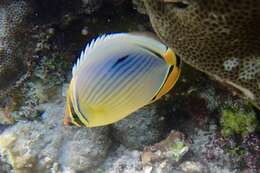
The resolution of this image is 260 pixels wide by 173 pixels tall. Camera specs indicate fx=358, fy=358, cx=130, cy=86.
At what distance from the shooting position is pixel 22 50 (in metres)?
3.60

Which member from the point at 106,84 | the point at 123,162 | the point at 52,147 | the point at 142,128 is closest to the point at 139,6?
the point at 142,128

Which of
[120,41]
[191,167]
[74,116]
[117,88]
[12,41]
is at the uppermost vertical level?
[120,41]

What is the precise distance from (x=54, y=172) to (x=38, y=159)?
0.70 feet

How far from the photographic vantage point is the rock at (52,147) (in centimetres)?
361

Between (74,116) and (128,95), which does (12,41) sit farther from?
(128,95)

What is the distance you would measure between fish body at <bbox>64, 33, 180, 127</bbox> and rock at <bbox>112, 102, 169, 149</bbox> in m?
1.38

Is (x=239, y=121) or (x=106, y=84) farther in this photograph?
(x=239, y=121)

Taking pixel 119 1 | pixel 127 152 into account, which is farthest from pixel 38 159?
pixel 119 1

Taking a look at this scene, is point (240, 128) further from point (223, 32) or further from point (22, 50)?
point (22, 50)

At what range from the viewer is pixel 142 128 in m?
3.44

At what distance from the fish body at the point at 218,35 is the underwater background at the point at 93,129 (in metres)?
0.65

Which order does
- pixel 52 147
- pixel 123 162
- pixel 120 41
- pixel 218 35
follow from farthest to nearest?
pixel 52 147, pixel 123 162, pixel 218 35, pixel 120 41

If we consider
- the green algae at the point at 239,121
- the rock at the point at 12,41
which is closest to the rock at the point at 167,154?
the green algae at the point at 239,121

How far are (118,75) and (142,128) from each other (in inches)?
61.5
